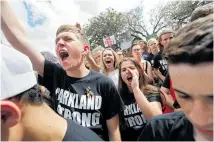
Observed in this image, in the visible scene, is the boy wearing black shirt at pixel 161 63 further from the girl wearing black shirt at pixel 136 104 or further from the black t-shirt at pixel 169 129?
the black t-shirt at pixel 169 129

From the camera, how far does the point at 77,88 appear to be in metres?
1.72

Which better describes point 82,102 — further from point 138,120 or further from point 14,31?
point 14,31

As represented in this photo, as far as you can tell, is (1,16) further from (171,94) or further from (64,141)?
(171,94)

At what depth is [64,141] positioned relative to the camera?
84cm

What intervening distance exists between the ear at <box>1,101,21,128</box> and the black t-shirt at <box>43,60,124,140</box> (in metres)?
0.86

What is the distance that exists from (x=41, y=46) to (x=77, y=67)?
47.0 inches

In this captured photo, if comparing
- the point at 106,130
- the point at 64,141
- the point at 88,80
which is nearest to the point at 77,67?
the point at 88,80

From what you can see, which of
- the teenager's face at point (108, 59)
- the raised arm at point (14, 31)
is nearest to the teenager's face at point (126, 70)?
the raised arm at point (14, 31)

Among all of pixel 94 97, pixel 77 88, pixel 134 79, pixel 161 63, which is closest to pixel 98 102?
pixel 94 97

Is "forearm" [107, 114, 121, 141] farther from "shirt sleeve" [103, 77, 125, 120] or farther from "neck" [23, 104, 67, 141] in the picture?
"neck" [23, 104, 67, 141]

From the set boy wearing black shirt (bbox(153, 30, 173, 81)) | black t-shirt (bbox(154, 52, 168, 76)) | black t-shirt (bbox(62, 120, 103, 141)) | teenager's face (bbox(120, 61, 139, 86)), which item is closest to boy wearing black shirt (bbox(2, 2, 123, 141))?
teenager's face (bbox(120, 61, 139, 86))

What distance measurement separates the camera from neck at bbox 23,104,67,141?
2.68ft

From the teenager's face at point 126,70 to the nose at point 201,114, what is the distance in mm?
1426

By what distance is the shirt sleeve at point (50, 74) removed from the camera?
175 cm
